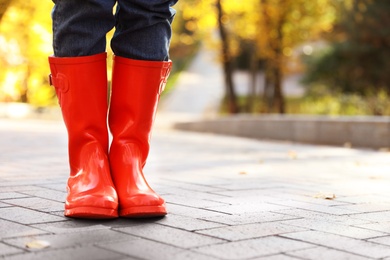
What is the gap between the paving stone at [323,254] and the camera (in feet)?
6.62

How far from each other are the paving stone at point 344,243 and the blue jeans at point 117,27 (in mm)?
811

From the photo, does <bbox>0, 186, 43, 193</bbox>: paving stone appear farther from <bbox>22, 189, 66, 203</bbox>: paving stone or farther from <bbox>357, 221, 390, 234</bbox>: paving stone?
<bbox>357, 221, 390, 234</bbox>: paving stone

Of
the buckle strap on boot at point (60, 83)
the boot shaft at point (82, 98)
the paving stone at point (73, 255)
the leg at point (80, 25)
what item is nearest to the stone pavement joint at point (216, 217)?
the paving stone at point (73, 255)

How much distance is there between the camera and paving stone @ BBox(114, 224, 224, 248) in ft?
6.92

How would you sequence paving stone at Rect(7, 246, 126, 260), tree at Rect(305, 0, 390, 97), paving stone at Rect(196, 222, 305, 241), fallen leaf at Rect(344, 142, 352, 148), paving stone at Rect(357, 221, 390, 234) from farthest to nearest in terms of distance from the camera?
tree at Rect(305, 0, 390, 97) < fallen leaf at Rect(344, 142, 352, 148) < paving stone at Rect(357, 221, 390, 234) < paving stone at Rect(196, 222, 305, 241) < paving stone at Rect(7, 246, 126, 260)

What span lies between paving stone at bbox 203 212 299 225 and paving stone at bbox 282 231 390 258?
0.70 ft

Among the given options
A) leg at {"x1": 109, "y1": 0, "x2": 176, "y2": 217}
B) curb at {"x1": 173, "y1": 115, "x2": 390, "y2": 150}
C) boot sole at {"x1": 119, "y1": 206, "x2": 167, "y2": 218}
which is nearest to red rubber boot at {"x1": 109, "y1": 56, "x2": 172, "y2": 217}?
leg at {"x1": 109, "y1": 0, "x2": 176, "y2": 217}

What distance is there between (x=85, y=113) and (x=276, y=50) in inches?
521

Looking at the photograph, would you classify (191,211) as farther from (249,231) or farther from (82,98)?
(82,98)

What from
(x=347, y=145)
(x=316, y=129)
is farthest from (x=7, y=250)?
(x=316, y=129)

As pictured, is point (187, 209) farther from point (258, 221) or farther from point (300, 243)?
point (300, 243)

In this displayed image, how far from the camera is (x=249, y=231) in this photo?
7.60 feet

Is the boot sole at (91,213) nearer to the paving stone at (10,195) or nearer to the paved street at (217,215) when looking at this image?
the paved street at (217,215)

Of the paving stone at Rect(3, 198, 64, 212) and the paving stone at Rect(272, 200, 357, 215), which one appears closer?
the paving stone at Rect(3, 198, 64, 212)
